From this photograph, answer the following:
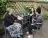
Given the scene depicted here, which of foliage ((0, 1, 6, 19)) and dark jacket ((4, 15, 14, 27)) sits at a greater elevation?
foliage ((0, 1, 6, 19))

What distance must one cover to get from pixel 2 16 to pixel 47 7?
0.55 metres

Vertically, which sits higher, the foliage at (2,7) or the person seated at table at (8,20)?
the foliage at (2,7)

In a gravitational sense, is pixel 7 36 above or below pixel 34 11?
below

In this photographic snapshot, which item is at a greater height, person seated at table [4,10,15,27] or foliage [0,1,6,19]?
foliage [0,1,6,19]

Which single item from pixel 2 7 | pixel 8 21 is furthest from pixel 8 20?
pixel 2 7

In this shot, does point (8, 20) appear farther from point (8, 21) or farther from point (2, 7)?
point (2, 7)

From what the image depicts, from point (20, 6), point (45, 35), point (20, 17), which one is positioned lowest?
point (45, 35)

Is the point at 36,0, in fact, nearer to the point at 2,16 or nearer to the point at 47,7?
the point at 47,7

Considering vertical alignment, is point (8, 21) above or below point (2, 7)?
below

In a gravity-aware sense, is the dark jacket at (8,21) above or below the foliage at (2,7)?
below

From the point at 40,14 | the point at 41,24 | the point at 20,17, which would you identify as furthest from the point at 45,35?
the point at 20,17

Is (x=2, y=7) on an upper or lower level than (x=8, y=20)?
upper

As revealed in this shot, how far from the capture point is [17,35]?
4.52 feet

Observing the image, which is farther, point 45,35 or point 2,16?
point 45,35
